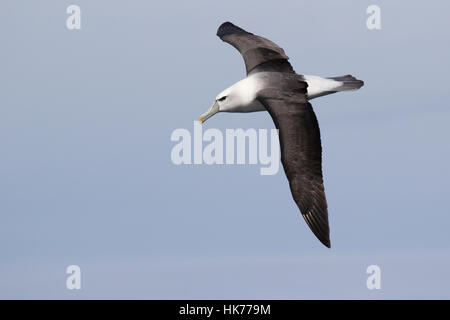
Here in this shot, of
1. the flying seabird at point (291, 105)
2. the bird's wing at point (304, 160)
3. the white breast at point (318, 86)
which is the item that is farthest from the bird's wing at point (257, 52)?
the bird's wing at point (304, 160)

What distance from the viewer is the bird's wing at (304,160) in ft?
51.9

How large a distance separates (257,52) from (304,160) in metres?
3.87

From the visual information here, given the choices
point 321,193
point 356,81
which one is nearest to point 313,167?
point 321,193

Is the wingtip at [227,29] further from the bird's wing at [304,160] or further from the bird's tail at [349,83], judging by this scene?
the bird's wing at [304,160]

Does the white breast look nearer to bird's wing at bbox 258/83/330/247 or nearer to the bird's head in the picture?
bird's wing at bbox 258/83/330/247

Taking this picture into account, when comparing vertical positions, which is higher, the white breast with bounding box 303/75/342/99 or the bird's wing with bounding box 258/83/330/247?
the white breast with bounding box 303/75/342/99

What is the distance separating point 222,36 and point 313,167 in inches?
215

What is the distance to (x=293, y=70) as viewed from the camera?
18.4 metres

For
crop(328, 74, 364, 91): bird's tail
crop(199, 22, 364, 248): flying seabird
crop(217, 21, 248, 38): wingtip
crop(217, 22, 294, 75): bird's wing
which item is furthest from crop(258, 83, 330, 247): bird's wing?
crop(217, 21, 248, 38): wingtip

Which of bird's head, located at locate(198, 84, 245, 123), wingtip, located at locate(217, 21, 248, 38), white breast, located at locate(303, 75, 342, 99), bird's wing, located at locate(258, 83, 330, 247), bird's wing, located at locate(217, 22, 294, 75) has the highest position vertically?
wingtip, located at locate(217, 21, 248, 38)

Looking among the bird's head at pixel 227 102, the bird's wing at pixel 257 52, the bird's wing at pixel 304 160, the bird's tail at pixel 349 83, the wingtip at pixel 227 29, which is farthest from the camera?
the wingtip at pixel 227 29

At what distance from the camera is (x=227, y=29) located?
68.1 ft

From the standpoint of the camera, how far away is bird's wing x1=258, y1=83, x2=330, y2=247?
15820 millimetres

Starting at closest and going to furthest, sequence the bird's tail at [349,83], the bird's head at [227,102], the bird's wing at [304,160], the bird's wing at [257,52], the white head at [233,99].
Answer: the bird's wing at [304,160], the white head at [233,99], the bird's head at [227,102], the bird's tail at [349,83], the bird's wing at [257,52]
